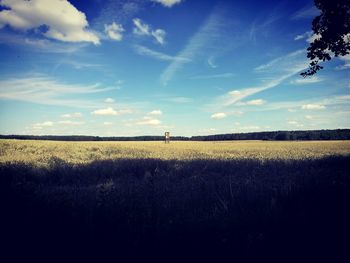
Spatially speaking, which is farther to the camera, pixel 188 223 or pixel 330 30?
pixel 330 30

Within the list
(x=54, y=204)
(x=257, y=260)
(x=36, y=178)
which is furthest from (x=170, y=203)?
(x=36, y=178)

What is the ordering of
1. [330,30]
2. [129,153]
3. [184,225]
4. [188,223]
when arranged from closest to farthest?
[184,225]
[188,223]
[330,30]
[129,153]

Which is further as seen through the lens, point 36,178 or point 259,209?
point 36,178

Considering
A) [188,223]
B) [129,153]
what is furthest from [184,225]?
[129,153]

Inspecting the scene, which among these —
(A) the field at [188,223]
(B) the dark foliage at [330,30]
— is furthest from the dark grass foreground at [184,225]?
(B) the dark foliage at [330,30]

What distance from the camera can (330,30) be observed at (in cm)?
1559

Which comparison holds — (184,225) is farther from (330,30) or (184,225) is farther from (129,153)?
(129,153)

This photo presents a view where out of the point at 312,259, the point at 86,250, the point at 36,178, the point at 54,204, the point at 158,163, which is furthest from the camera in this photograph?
the point at 158,163

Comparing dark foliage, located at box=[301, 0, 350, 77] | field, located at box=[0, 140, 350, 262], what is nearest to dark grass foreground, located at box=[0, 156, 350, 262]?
field, located at box=[0, 140, 350, 262]

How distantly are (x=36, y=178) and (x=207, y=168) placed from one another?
8.28 meters

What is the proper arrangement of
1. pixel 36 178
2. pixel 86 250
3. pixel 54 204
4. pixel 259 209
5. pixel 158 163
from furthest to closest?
pixel 158 163
pixel 36 178
pixel 54 204
pixel 259 209
pixel 86 250

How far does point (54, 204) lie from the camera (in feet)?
23.2

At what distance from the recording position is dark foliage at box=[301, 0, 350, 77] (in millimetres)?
15211

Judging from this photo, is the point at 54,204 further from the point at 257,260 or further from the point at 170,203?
the point at 257,260
